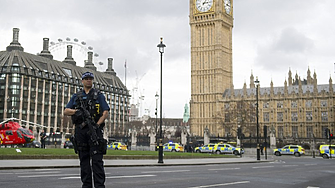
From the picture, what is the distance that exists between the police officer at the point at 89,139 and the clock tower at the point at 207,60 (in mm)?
98653

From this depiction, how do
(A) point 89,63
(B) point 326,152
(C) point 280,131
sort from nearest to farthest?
1. (B) point 326,152
2. (C) point 280,131
3. (A) point 89,63

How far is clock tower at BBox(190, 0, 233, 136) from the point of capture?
4151 inches

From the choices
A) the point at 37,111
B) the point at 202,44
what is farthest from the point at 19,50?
the point at 202,44

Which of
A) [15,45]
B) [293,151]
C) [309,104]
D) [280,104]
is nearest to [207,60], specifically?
[280,104]

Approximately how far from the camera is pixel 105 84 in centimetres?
12381

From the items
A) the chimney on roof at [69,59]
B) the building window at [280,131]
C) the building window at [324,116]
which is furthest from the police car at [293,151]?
the chimney on roof at [69,59]

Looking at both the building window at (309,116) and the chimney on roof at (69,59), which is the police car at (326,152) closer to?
the building window at (309,116)

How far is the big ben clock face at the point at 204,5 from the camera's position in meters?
106

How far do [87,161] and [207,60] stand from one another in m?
101

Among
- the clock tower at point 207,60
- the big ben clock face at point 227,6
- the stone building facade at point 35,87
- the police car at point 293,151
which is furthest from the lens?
the big ben clock face at point 227,6

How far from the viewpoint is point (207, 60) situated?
10675 cm

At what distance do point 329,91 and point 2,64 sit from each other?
74.0 meters

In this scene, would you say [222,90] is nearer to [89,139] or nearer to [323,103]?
[323,103]

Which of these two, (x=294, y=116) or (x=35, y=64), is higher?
(x=35, y=64)
